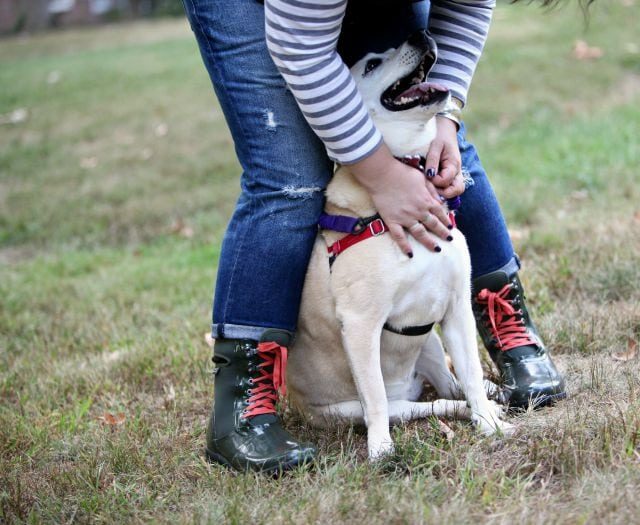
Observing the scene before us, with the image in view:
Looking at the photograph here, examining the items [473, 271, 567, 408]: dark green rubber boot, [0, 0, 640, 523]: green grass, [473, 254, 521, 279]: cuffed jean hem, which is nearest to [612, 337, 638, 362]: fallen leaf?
[0, 0, 640, 523]: green grass

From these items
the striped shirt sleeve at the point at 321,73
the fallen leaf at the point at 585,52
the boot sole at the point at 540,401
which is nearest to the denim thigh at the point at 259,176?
the striped shirt sleeve at the point at 321,73

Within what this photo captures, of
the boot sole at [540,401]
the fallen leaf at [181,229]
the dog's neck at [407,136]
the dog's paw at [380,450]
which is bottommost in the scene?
the fallen leaf at [181,229]

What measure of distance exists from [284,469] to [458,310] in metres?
0.65

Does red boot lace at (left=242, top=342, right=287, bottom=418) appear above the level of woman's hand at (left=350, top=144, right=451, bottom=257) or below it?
below

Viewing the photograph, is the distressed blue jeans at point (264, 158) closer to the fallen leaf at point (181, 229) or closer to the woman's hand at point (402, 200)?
the woman's hand at point (402, 200)

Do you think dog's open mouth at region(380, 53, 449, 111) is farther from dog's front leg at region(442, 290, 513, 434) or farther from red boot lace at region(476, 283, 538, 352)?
red boot lace at region(476, 283, 538, 352)

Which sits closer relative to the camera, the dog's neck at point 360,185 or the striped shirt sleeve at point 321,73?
the striped shirt sleeve at point 321,73

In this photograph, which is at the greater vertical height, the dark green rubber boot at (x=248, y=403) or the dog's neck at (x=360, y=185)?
the dog's neck at (x=360, y=185)

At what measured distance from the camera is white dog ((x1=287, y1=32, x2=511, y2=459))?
6.94 ft

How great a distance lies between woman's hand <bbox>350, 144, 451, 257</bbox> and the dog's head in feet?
0.34

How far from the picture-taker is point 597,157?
17.0 ft

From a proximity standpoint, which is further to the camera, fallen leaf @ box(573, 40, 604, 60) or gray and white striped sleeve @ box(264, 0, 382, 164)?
fallen leaf @ box(573, 40, 604, 60)

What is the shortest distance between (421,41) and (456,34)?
0.86 ft

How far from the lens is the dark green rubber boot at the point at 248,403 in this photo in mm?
2166
